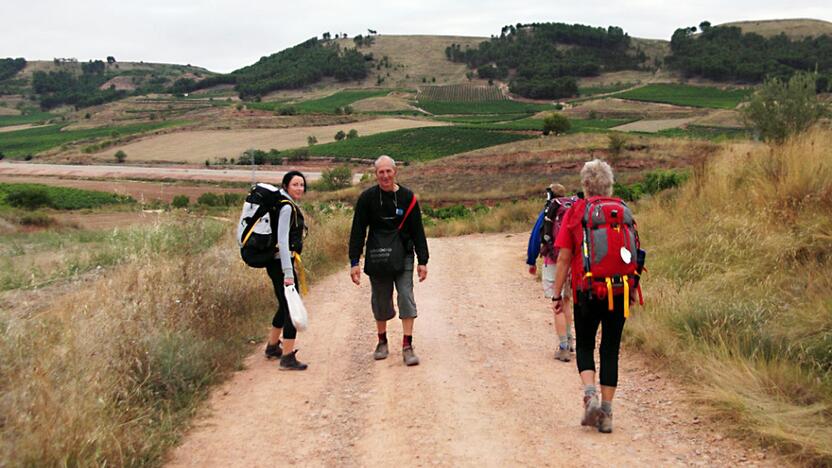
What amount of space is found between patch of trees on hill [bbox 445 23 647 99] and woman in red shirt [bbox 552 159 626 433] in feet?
417

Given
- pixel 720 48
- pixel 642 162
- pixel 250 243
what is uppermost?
pixel 720 48

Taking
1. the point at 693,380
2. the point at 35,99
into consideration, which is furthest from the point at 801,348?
the point at 35,99

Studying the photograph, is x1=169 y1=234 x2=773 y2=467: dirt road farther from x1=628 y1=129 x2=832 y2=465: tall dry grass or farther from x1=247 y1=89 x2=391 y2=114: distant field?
x1=247 y1=89 x2=391 y2=114: distant field

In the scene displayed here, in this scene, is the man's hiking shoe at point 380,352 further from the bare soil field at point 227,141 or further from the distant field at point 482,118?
the distant field at point 482,118

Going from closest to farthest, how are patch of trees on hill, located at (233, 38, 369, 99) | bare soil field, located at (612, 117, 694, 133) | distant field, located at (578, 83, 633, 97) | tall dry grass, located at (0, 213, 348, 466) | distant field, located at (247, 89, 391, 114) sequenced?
tall dry grass, located at (0, 213, 348, 466) → bare soil field, located at (612, 117, 694, 133) → distant field, located at (578, 83, 633, 97) → distant field, located at (247, 89, 391, 114) → patch of trees on hill, located at (233, 38, 369, 99)

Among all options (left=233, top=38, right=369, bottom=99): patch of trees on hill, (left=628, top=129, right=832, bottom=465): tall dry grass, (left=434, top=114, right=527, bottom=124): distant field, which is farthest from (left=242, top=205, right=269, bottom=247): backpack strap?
(left=233, top=38, right=369, bottom=99): patch of trees on hill

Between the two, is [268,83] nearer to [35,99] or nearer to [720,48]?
[35,99]

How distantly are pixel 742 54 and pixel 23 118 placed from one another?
15480 centimetres

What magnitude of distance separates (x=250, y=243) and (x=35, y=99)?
220975 millimetres

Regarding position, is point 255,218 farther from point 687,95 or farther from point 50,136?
point 50,136

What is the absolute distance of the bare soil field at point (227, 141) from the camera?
297ft

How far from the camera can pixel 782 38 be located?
150 meters

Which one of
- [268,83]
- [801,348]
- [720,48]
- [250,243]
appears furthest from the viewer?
[268,83]

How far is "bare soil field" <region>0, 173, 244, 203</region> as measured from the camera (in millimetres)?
57312
